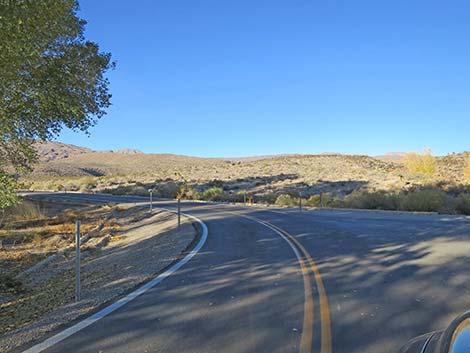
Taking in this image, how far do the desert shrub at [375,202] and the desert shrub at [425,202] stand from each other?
83 centimetres

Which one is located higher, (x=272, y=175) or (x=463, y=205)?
(x=272, y=175)

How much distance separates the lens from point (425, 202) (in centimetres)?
2220

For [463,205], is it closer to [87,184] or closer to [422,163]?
[422,163]

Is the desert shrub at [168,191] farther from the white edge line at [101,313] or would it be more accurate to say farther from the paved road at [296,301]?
the white edge line at [101,313]

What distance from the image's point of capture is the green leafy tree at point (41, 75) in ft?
25.5

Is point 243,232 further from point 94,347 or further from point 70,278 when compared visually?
point 94,347

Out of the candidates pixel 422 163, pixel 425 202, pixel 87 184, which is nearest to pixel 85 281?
pixel 425 202

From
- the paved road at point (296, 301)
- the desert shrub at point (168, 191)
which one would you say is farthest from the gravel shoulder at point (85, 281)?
the desert shrub at point (168, 191)

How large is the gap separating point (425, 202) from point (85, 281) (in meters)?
20.4

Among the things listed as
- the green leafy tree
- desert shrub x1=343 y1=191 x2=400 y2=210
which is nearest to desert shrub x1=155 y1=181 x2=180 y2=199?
desert shrub x1=343 y1=191 x2=400 y2=210

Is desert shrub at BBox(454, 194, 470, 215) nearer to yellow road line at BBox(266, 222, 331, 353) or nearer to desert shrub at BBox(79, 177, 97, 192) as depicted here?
yellow road line at BBox(266, 222, 331, 353)

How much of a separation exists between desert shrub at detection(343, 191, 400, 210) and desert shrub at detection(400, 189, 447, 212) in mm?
832

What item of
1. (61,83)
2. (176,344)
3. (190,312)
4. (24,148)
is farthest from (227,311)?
(24,148)

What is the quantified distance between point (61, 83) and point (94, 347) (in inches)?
325
